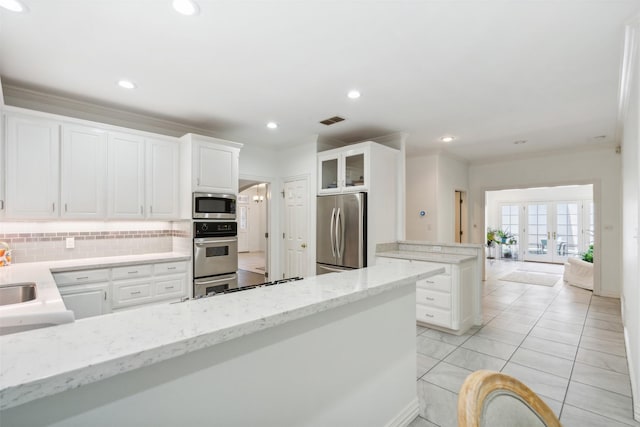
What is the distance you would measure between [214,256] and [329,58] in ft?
8.88

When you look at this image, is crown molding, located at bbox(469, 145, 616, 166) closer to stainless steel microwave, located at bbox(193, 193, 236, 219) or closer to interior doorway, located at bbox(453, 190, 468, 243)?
interior doorway, located at bbox(453, 190, 468, 243)

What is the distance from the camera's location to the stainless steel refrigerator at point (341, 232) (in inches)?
159

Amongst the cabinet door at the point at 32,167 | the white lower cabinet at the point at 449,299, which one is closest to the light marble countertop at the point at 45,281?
the cabinet door at the point at 32,167

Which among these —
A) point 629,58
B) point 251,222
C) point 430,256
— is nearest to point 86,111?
point 430,256

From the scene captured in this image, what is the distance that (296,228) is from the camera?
4.93m

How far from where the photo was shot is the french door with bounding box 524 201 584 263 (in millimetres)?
9266

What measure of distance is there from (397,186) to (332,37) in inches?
108

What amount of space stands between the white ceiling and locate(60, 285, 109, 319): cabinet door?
197cm

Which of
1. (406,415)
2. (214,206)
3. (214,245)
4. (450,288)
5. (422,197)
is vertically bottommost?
(406,415)

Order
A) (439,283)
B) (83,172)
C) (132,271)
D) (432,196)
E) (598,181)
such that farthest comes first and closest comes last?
(432,196) < (598,181) < (439,283) < (132,271) < (83,172)

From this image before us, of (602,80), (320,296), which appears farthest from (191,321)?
(602,80)

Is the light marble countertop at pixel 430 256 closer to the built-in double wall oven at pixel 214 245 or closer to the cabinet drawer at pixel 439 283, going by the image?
the cabinet drawer at pixel 439 283

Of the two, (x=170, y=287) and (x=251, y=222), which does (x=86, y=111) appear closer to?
(x=170, y=287)

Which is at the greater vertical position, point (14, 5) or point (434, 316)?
point (14, 5)
